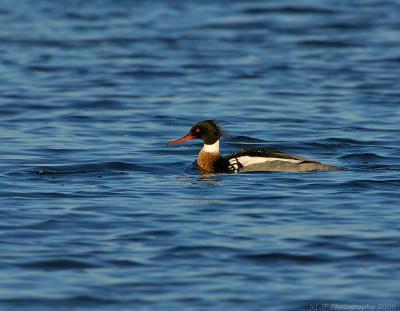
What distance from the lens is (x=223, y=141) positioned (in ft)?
65.7

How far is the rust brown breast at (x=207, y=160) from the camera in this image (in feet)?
55.1

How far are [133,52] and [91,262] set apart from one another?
745 inches

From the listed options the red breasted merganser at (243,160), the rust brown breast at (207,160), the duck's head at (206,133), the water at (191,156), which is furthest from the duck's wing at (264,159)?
the duck's head at (206,133)

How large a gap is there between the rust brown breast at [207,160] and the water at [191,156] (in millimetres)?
160

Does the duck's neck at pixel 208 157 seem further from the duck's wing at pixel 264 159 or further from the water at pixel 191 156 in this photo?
the duck's wing at pixel 264 159

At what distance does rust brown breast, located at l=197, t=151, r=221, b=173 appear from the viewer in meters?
16.8

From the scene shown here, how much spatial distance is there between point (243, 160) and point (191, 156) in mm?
2152

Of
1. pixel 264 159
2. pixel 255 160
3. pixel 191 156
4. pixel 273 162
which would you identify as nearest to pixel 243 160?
pixel 255 160

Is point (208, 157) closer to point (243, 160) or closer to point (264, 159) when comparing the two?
point (243, 160)

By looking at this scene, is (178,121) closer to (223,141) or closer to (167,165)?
(223,141)

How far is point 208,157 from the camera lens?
1695 cm

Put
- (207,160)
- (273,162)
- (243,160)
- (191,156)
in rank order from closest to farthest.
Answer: (273,162) < (243,160) < (207,160) < (191,156)

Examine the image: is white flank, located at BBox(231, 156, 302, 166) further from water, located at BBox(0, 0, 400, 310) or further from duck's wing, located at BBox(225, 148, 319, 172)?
water, located at BBox(0, 0, 400, 310)

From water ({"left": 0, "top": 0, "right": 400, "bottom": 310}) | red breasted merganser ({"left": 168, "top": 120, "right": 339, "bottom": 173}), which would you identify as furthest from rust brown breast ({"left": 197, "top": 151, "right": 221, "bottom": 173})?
water ({"left": 0, "top": 0, "right": 400, "bottom": 310})
